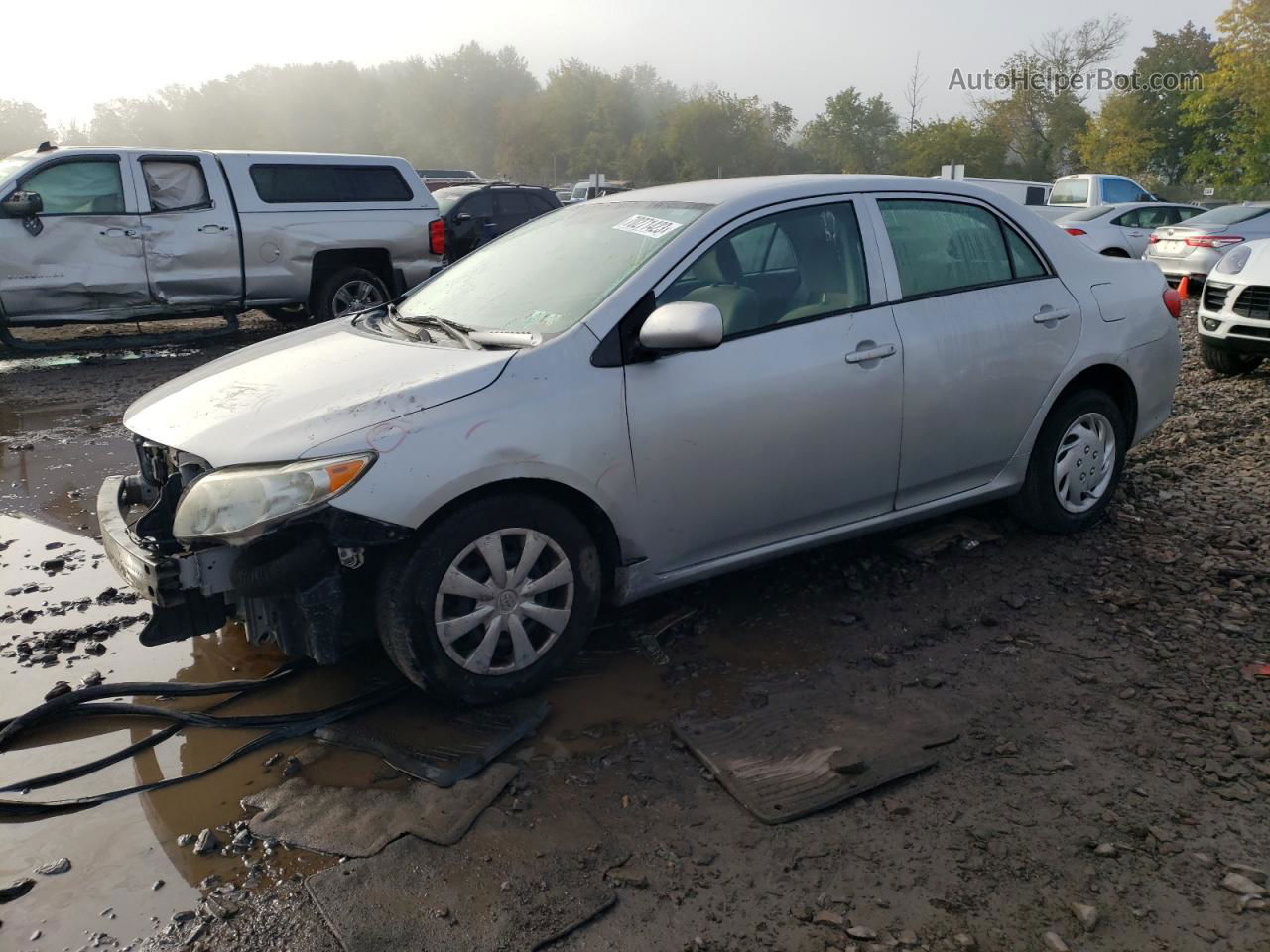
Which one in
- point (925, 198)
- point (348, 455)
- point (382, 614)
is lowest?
point (382, 614)

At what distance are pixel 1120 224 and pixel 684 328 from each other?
16.4 meters

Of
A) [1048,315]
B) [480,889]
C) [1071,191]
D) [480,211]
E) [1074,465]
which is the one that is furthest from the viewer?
[1071,191]

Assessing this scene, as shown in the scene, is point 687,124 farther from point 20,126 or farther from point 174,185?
point 174,185

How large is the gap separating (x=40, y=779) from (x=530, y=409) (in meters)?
1.89

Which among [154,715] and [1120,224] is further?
[1120,224]

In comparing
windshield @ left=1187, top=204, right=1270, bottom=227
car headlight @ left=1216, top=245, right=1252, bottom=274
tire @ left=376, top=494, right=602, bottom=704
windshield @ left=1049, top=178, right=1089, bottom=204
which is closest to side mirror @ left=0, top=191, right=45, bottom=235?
tire @ left=376, top=494, right=602, bottom=704

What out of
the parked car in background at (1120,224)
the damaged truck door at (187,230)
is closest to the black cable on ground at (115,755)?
the damaged truck door at (187,230)

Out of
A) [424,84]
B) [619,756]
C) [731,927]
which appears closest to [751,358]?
[619,756]

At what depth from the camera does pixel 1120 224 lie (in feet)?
56.6

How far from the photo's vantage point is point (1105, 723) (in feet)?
11.1

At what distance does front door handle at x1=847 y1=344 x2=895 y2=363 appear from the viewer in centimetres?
400

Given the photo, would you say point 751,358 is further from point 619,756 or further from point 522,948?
point 522,948

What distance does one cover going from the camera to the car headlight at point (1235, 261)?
8.58 metres

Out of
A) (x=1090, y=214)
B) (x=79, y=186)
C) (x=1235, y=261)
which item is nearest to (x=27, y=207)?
(x=79, y=186)
